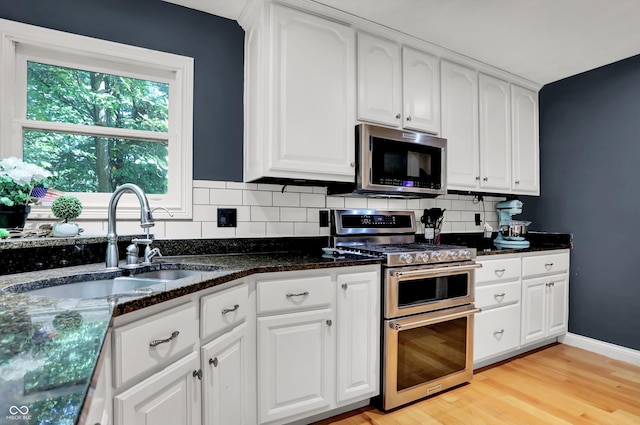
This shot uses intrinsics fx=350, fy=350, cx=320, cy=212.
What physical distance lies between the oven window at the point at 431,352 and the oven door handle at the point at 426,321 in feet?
0.10

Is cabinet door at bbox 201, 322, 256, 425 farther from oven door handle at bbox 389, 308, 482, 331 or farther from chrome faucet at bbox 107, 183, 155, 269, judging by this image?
oven door handle at bbox 389, 308, 482, 331

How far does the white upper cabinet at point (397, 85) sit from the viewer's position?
220 centimetres

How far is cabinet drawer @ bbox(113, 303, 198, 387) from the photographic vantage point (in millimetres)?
965

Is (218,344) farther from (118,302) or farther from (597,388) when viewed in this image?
(597,388)

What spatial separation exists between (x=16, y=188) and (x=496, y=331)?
289 centimetres

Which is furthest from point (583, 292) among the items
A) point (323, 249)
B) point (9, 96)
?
point (9, 96)

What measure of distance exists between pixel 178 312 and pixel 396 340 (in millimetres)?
1236

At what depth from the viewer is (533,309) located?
276cm

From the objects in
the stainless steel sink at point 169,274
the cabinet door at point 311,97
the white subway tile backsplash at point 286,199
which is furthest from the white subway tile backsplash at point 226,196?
the stainless steel sink at point 169,274

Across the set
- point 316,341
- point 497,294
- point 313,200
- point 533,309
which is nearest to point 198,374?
point 316,341

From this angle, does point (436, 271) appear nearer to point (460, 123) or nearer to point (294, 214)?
point (294, 214)

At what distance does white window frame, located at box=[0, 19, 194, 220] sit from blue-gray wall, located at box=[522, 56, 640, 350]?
310 cm

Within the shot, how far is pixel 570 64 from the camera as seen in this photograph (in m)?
2.81

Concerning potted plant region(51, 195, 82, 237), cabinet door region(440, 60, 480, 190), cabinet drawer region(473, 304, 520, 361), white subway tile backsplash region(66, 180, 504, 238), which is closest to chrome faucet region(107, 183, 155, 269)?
potted plant region(51, 195, 82, 237)
